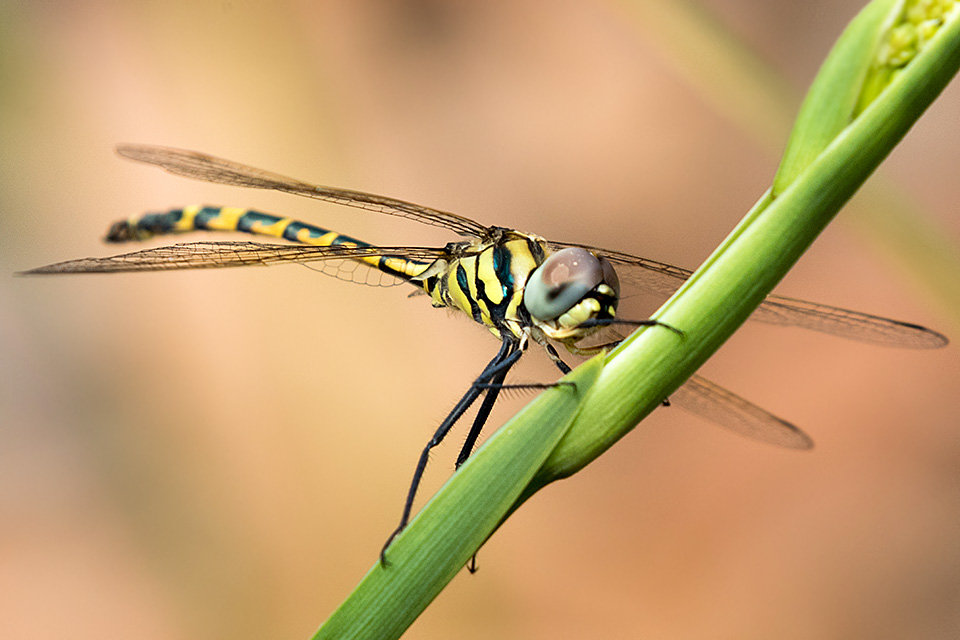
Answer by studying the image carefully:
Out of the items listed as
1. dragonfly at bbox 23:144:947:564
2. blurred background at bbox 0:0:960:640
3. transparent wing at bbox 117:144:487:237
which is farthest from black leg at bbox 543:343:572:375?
blurred background at bbox 0:0:960:640

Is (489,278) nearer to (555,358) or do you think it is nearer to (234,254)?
(555,358)

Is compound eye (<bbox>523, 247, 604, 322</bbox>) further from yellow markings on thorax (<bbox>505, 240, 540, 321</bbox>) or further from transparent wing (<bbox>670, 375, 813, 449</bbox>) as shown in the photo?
transparent wing (<bbox>670, 375, 813, 449</bbox>)

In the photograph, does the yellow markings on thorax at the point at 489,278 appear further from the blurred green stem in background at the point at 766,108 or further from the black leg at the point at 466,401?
the blurred green stem in background at the point at 766,108

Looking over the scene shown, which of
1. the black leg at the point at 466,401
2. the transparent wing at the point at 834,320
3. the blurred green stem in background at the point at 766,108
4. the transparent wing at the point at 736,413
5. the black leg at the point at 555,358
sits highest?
the blurred green stem in background at the point at 766,108

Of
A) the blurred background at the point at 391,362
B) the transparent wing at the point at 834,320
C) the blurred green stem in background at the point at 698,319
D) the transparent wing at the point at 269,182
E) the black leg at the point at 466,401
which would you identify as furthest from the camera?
the blurred background at the point at 391,362

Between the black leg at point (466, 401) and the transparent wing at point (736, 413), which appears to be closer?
the black leg at point (466, 401)

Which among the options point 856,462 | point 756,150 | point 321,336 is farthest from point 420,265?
point 756,150

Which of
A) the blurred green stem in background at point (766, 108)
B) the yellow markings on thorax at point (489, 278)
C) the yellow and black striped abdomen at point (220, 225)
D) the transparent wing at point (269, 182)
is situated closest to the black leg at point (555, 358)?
the yellow markings on thorax at point (489, 278)
